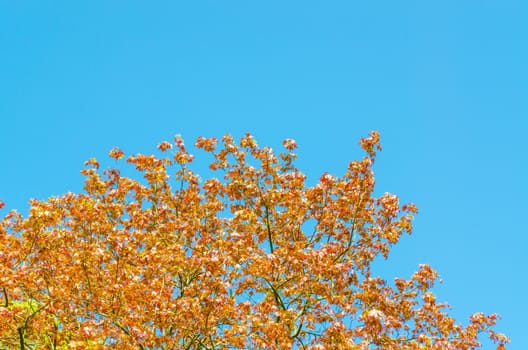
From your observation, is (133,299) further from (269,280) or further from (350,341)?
(350,341)

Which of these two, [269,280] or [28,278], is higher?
[269,280]

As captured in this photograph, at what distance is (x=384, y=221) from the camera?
2247 cm

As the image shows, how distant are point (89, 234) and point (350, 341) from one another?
11084 mm

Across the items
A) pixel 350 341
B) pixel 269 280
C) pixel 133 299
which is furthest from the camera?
pixel 269 280

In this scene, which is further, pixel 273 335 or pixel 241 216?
pixel 241 216

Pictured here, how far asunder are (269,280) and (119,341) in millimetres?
5242

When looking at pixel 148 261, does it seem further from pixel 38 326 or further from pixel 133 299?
pixel 38 326

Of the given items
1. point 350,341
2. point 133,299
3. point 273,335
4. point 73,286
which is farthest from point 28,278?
point 350,341

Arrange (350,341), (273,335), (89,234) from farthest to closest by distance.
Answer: (89,234) < (273,335) < (350,341)

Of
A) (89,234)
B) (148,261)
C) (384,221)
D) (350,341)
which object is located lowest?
(350,341)

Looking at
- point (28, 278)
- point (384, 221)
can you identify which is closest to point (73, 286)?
point (28, 278)

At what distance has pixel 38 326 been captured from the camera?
17.5 meters

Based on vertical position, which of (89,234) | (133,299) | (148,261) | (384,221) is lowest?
(133,299)

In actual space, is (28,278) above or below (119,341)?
above
